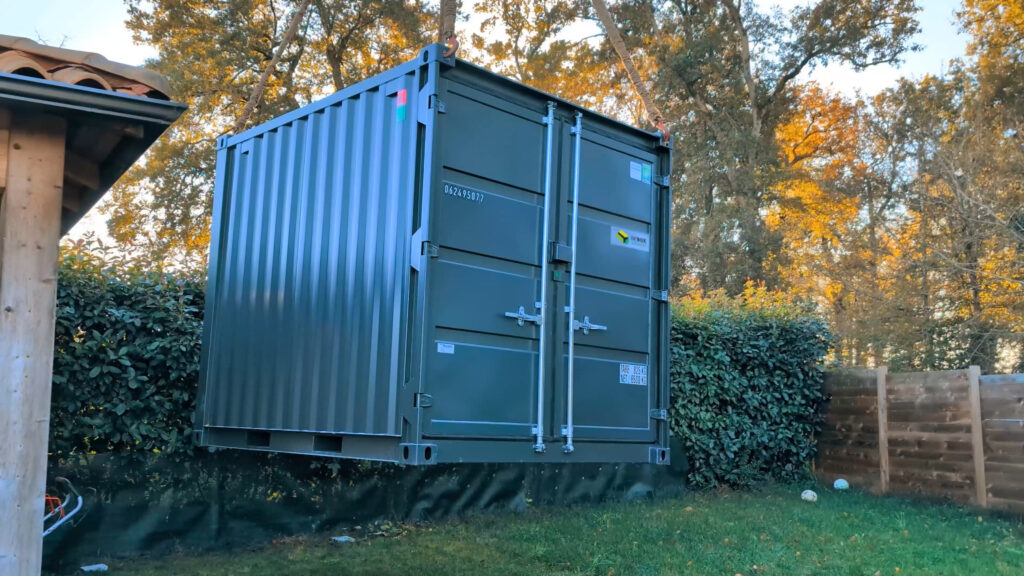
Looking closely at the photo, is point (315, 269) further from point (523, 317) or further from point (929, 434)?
point (929, 434)

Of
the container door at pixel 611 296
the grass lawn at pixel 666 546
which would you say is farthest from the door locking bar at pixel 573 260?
the grass lawn at pixel 666 546

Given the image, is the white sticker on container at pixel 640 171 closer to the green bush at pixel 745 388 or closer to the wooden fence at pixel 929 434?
the green bush at pixel 745 388

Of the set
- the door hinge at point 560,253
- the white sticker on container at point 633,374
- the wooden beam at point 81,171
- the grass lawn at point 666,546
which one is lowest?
the grass lawn at point 666,546

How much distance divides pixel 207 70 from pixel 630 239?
1491 cm

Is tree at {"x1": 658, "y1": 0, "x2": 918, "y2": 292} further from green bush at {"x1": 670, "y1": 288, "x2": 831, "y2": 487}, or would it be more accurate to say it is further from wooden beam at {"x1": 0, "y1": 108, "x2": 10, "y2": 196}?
wooden beam at {"x1": 0, "y1": 108, "x2": 10, "y2": 196}

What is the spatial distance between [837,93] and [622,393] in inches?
785

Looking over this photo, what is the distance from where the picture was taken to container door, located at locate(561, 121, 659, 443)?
15.9 ft

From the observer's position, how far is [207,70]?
17406 mm

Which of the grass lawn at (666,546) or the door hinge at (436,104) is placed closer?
the door hinge at (436,104)

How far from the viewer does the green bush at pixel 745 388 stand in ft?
30.5

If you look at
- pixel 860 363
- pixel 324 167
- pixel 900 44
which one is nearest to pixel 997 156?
pixel 860 363

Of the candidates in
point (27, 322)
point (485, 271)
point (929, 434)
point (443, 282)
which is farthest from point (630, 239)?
point (929, 434)

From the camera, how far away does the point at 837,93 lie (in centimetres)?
2217

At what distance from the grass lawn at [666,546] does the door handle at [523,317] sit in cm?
220
